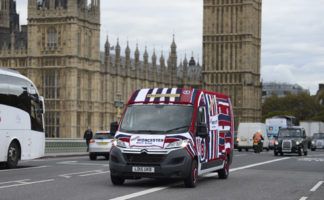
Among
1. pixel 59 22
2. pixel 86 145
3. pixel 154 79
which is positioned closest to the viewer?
pixel 86 145

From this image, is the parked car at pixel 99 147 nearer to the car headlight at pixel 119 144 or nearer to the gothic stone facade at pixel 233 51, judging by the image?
the car headlight at pixel 119 144

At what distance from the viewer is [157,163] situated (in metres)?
16.3

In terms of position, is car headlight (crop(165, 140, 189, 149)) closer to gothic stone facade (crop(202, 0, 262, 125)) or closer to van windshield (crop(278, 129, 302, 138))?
van windshield (crop(278, 129, 302, 138))

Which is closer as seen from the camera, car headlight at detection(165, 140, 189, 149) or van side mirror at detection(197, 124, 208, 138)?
car headlight at detection(165, 140, 189, 149)

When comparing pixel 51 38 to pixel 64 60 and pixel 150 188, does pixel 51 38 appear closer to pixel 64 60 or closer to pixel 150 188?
Answer: pixel 64 60

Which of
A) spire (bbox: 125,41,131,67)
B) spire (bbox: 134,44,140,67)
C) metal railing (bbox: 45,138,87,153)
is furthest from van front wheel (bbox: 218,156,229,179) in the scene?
spire (bbox: 134,44,140,67)

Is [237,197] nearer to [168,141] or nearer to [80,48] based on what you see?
[168,141]

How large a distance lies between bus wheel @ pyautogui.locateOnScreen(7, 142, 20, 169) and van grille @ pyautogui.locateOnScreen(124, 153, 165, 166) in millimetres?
9603

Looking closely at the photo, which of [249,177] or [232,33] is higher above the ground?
[232,33]

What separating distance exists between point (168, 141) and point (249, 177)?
5.43 m

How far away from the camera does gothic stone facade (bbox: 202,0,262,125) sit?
331 ft

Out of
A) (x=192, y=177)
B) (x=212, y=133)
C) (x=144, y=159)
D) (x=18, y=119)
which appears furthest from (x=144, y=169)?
(x=18, y=119)

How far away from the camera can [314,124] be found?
3285 inches

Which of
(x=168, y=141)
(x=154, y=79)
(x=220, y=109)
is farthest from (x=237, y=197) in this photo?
(x=154, y=79)
